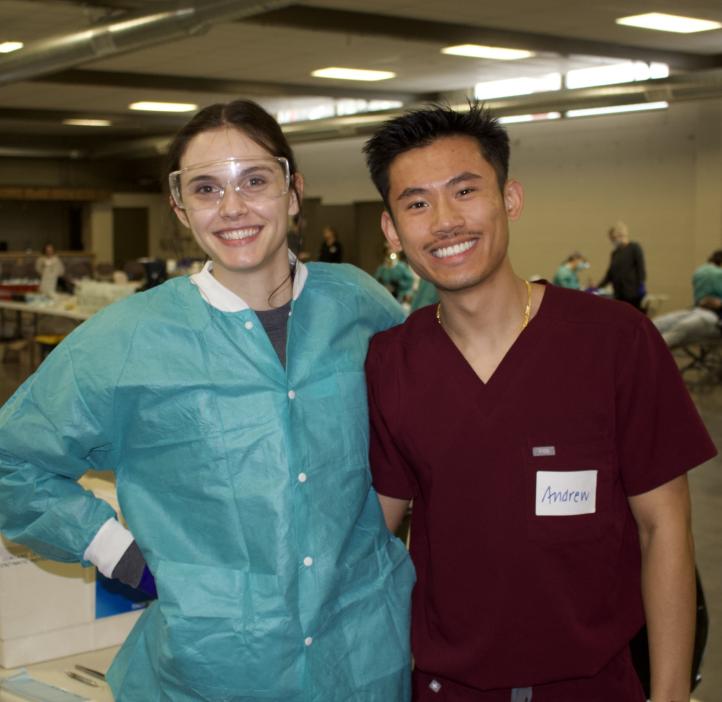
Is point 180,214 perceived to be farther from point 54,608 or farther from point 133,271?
point 133,271

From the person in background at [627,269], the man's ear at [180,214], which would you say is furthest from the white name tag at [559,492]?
the person in background at [627,269]

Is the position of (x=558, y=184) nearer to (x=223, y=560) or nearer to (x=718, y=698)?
(x=718, y=698)

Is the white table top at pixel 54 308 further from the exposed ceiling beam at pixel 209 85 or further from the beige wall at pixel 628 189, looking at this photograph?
the beige wall at pixel 628 189

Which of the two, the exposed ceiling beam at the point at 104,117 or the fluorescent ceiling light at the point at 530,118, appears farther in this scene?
the exposed ceiling beam at the point at 104,117

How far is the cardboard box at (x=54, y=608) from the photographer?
2076 mm

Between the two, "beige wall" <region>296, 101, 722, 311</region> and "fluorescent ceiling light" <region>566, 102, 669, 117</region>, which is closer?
"beige wall" <region>296, 101, 722, 311</region>

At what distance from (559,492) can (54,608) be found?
1210 millimetres

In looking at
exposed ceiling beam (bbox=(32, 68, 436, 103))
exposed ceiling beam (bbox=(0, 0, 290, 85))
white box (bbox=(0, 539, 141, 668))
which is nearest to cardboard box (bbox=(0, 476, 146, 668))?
white box (bbox=(0, 539, 141, 668))

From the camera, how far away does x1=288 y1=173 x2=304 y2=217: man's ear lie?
5.82ft

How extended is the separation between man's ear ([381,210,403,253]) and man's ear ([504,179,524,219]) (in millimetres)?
190

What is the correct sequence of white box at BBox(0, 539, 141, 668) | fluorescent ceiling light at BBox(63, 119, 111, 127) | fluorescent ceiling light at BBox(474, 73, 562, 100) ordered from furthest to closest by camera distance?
1. fluorescent ceiling light at BBox(63, 119, 111, 127)
2. fluorescent ceiling light at BBox(474, 73, 562, 100)
3. white box at BBox(0, 539, 141, 668)

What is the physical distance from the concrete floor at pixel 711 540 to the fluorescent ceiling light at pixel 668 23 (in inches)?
146

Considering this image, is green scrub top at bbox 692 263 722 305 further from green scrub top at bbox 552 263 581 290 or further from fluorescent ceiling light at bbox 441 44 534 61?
fluorescent ceiling light at bbox 441 44 534 61

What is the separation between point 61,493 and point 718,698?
2.79 meters
